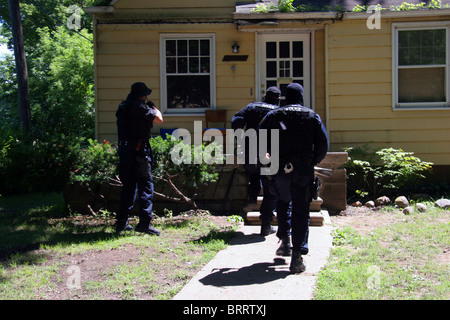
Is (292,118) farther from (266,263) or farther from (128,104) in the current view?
(128,104)

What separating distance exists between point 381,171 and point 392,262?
172 inches

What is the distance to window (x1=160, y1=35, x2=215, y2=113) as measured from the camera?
10211 mm

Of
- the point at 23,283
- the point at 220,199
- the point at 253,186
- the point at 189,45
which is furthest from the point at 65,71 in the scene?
the point at 23,283

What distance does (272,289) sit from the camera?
4.43 m

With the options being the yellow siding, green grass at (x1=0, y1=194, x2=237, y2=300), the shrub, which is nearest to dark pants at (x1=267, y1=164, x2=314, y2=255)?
green grass at (x1=0, y1=194, x2=237, y2=300)

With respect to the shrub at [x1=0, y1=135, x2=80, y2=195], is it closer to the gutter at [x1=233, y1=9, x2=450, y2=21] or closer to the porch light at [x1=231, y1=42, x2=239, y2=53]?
the porch light at [x1=231, y1=42, x2=239, y2=53]

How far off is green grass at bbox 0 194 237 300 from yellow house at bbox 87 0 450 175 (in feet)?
10.4

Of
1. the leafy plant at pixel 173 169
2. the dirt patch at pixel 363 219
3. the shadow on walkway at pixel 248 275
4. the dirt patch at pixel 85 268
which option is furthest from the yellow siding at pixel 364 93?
the dirt patch at pixel 85 268

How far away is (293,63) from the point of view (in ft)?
33.5

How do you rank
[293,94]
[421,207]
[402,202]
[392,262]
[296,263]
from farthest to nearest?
1. [402,202]
2. [421,207]
3. [392,262]
4. [293,94]
5. [296,263]

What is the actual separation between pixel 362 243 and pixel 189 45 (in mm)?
5829

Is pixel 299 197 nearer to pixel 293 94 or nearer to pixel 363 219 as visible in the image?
pixel 293 94

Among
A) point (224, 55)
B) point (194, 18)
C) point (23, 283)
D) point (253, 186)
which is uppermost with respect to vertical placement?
point (194, 18)

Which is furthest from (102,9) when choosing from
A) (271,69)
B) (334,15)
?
(334,15)
